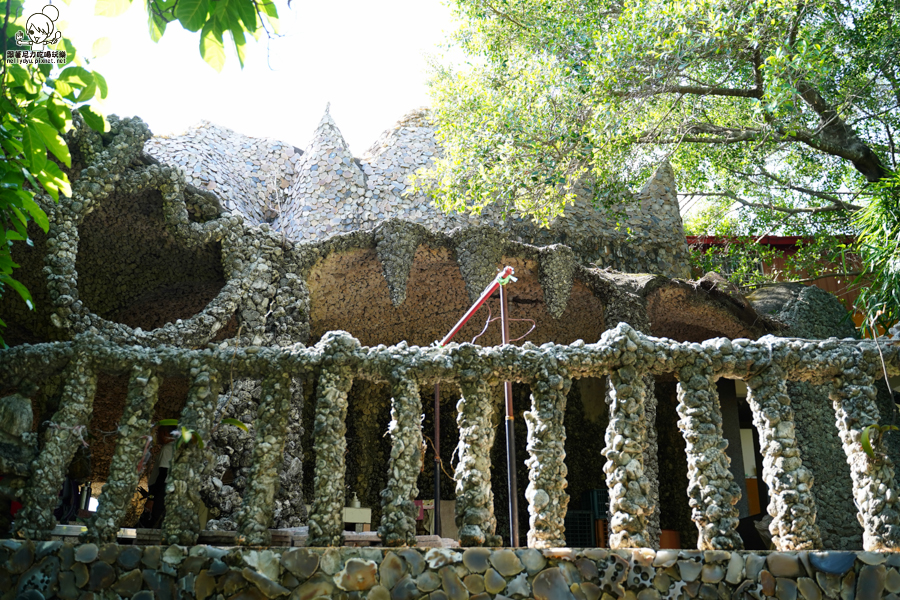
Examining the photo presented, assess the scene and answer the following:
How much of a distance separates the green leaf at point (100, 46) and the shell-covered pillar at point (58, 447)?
3.98 m

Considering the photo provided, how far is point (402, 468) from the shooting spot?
6.69 m

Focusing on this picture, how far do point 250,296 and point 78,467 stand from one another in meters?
→ 3.29

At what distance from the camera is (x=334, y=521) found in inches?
259

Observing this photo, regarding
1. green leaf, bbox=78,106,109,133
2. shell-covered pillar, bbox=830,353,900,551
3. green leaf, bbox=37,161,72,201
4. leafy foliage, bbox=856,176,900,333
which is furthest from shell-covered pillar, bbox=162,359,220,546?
leafy foliage, bbox=856,176,900,333

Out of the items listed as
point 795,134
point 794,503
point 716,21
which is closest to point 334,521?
point 794,503

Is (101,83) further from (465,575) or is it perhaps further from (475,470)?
(465,575)

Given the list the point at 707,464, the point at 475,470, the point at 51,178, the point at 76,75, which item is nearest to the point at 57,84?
the point at 76,75

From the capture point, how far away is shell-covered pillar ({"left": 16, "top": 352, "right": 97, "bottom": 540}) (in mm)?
6715

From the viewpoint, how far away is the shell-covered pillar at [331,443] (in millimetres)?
6539

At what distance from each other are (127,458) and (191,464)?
591 mm

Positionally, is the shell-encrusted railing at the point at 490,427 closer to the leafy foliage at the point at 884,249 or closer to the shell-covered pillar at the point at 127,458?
the shell-covered pillar at the point at 127,458

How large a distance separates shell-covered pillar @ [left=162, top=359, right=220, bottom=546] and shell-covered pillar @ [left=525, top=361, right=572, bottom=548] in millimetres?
2880

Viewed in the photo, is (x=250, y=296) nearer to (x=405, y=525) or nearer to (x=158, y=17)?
(x=405, y=525)

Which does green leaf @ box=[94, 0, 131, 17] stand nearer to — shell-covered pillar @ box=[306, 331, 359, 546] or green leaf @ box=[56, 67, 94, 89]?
green leaf @ box=[56, 67, 94, 89]
